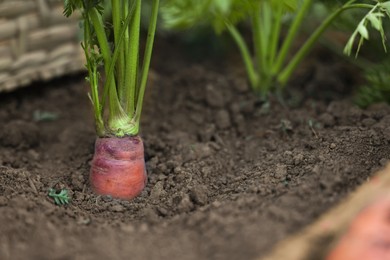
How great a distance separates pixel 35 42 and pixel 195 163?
71 centimetres

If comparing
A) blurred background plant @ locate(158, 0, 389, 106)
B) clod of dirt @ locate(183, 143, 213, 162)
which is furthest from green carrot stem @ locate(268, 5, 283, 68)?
clod of dirt @ locate(183, 143, 213, 162)

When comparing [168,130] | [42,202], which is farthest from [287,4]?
[42,202]

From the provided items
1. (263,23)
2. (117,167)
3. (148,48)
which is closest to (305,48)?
(263,23)

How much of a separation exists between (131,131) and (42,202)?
0.30 m

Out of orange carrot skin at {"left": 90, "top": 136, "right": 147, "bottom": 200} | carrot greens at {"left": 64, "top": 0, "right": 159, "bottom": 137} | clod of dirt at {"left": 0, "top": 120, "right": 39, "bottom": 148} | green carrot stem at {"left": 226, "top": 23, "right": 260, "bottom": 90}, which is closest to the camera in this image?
carrot greens at {"left": 64, "top": 0, "right": 159, "bottom": 137}

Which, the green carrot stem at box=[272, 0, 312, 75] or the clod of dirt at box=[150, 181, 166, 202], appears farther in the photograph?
the green carrot stem at box=[272, 0, 312, 75]

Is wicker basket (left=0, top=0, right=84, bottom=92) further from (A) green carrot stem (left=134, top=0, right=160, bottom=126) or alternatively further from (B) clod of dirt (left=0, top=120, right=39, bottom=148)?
(A) green carrot stem (left=134, top=0, right=160, bottom=126)

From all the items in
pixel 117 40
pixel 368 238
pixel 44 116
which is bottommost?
pixel 44 116

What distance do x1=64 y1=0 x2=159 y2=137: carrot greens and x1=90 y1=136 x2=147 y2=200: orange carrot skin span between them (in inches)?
1.1

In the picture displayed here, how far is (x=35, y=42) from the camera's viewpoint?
214cm

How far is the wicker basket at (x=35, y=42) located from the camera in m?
2.05

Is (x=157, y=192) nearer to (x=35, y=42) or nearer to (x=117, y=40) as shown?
(x=117, y=40)

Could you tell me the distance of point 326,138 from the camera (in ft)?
5.99

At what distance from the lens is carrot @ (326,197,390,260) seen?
3.95 ft
